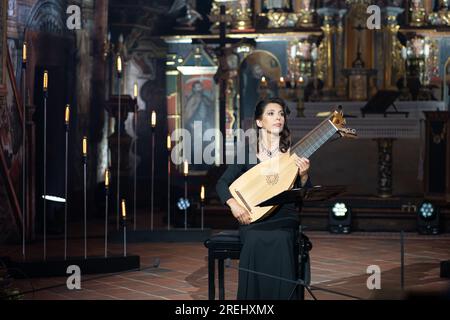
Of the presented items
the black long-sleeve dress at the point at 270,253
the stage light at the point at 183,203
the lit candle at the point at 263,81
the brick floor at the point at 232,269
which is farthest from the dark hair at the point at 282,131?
the lit candle at the point at 263,81

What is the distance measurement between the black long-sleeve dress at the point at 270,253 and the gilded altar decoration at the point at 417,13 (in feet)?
35.0

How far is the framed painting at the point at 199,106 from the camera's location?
1678 cm

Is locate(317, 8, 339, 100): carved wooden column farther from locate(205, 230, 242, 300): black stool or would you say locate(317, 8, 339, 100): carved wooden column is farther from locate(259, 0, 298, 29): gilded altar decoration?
locate(205, 230, 242, 300): black stool

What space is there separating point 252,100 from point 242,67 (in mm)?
590

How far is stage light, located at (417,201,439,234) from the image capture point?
12977 mm

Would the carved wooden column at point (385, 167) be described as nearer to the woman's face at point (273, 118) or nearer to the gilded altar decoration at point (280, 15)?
the gilded altar decoration at point (280, 15)

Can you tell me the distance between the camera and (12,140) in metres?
12.1

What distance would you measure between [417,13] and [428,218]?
4759 millimetres

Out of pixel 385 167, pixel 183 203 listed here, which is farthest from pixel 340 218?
pixel 183 203

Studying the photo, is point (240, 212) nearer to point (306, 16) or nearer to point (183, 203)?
point (183, 203)

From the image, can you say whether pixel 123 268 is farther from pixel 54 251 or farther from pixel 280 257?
pixel 280 257

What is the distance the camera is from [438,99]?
16281mm

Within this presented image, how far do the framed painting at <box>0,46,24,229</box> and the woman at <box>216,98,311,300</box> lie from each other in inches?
228
